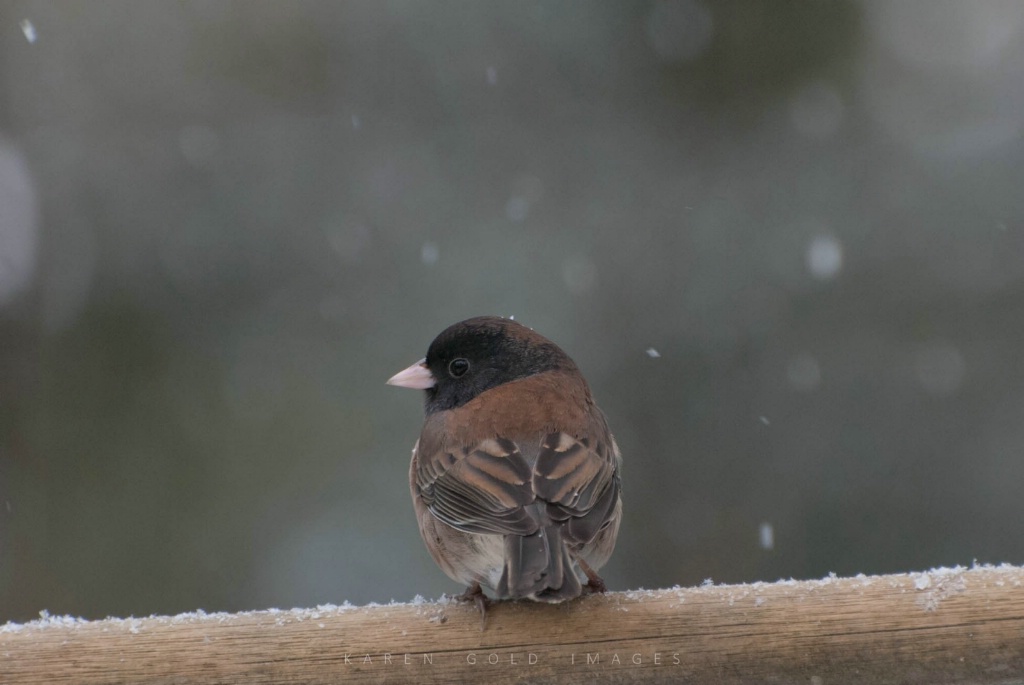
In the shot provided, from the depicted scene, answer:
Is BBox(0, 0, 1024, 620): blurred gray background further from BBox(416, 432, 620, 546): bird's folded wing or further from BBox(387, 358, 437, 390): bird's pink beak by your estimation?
BBox(416, 432, 620, 546): bird's folded wing

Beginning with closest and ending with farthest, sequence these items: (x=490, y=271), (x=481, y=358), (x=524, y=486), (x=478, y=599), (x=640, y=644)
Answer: (x=640, y=644) → (x=478, y=599) → (x=524, y=486) → (x=481, y=358) → (x=490, y=271)

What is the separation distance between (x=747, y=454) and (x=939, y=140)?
4.73ft

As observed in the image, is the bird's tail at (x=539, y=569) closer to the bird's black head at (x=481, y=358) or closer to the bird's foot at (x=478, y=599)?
the bird's foot at (x=478, y=599)

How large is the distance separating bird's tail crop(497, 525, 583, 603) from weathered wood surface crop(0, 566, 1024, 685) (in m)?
0.08

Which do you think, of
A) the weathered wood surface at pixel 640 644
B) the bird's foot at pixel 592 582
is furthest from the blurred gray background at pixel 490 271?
the weathered wood surface at pixel 640 644

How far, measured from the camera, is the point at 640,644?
1609mm

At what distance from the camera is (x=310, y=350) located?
4.00 meters

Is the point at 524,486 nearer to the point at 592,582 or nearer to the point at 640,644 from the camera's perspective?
the point at 592,582

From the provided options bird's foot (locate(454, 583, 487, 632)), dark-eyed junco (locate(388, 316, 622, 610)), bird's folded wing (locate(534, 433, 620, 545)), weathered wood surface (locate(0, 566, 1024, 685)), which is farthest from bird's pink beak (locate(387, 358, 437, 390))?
weathered wood surface (locate(0, 566, 1024, 685))

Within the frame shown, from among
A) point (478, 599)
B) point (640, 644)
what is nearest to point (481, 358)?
point (478, 599)

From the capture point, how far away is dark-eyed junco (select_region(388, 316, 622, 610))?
1.81 metres

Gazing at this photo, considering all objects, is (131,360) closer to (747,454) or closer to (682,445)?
(682,445)

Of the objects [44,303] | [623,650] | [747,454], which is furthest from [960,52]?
[44,303]

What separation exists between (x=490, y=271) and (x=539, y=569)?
7.58 feet
